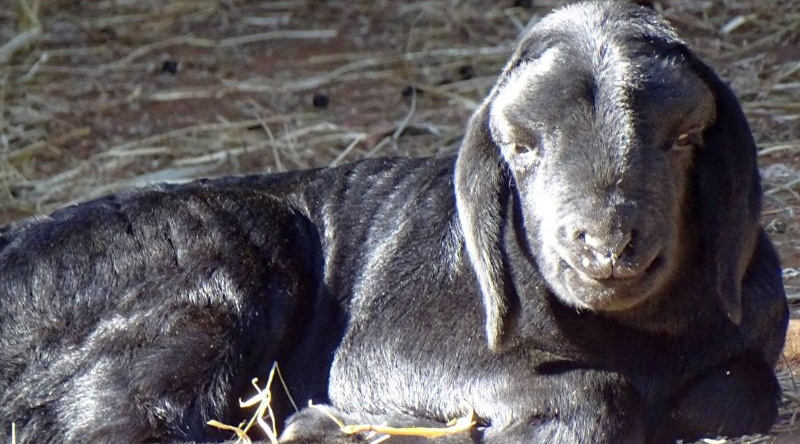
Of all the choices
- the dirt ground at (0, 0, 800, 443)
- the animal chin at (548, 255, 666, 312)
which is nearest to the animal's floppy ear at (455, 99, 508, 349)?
the animal chin at (548, 255, 666, 312)

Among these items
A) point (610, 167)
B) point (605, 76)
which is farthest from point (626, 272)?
point (605, 76)

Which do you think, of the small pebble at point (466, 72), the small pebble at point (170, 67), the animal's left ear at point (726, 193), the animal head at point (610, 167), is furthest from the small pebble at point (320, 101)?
the animal's left ear at point (726, 193)

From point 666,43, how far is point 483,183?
2.50ft

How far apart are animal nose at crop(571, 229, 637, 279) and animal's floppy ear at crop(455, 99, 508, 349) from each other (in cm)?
55

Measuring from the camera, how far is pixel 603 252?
4.38 m

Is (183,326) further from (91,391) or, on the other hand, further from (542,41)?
(542,41)

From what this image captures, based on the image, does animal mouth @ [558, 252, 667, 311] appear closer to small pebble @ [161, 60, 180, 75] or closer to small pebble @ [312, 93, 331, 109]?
small pebble @ [312, 93, 331, 109]

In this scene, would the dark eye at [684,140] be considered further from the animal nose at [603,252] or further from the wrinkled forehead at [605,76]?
the animal nose at [603,252]

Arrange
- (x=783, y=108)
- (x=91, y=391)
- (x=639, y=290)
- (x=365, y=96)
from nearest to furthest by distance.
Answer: (x=639, y=290)
(x=91, y=391)
(x=783, y=108)
(x=365, y=96)

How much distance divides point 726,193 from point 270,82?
598 centimetres

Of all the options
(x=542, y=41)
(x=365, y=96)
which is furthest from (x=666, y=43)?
(x=365, y=96)

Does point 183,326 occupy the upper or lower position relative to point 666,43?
lower

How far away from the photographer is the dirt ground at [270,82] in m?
8.96

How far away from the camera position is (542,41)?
505 cm
